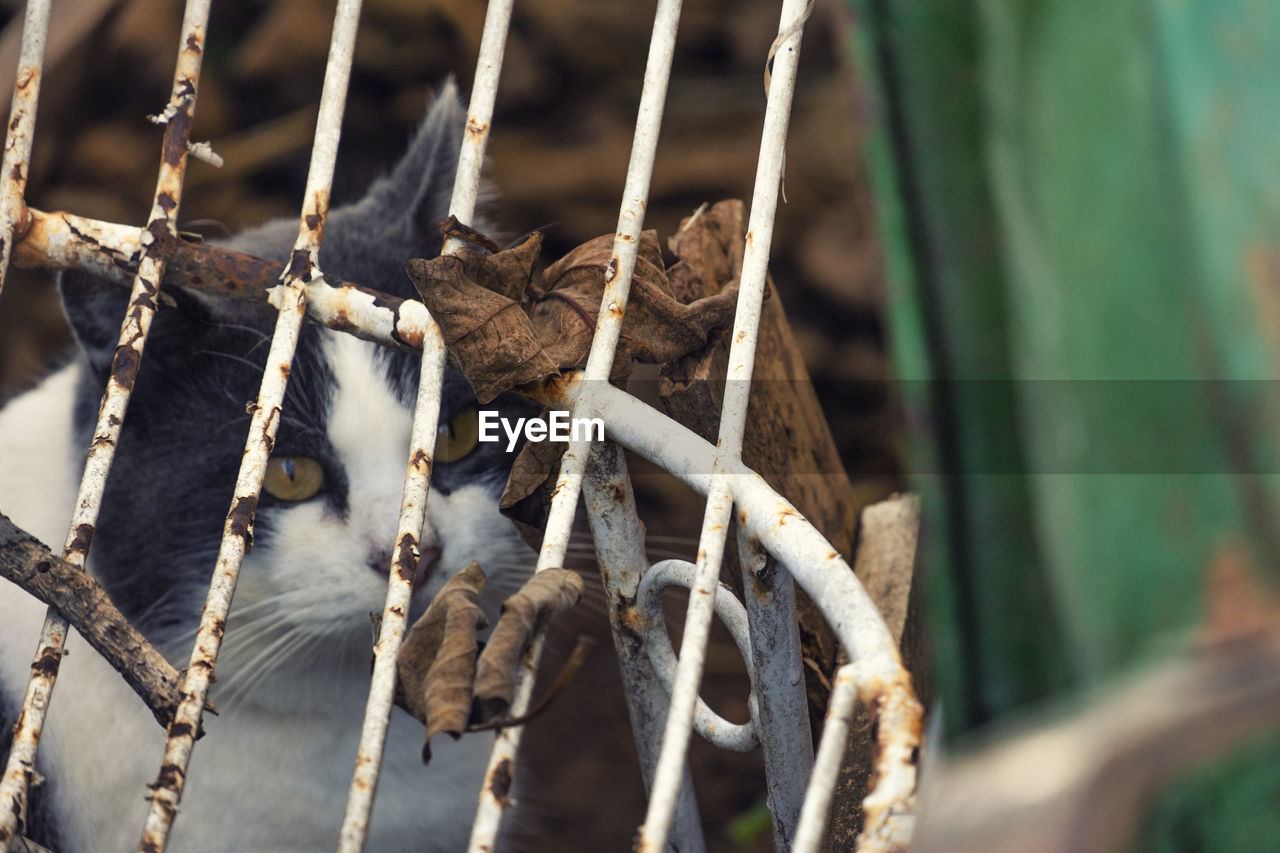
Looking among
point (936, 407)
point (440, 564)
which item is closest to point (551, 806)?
point (440, 564)

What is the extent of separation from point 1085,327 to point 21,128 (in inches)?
27.0

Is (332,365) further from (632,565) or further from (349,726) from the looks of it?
(632,565)

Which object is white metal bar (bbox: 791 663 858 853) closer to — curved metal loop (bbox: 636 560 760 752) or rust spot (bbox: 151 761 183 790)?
curved metal loop (bbox: 636 560 760 752)

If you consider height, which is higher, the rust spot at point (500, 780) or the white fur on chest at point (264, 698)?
the white fur on chest at point (264, 698)

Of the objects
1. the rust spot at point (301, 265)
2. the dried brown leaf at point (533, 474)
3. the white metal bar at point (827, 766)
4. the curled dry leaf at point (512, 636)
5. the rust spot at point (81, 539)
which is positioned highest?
the rust spot at point (301, 265)

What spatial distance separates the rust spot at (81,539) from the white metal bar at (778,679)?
395 mm

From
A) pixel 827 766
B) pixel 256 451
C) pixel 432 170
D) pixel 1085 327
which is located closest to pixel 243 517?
pixel 256 451

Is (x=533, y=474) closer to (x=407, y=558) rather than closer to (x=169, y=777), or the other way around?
(x=407, y=558)

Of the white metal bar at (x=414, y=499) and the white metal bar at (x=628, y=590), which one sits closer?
the white metal bar at (x=414, y=499)

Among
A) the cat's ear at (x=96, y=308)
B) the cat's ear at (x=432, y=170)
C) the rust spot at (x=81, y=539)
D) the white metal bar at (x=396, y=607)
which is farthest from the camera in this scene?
the cat's ear at (x=432, y=170)

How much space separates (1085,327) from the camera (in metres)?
0.34

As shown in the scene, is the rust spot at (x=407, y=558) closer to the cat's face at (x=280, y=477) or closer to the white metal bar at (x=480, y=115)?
the white metal bar at (x=480, y=115)

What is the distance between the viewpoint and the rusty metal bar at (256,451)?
590 mm

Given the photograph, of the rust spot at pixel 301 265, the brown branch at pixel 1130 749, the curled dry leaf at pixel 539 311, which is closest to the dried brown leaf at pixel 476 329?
the curled dry leaf at pixel 539 311
